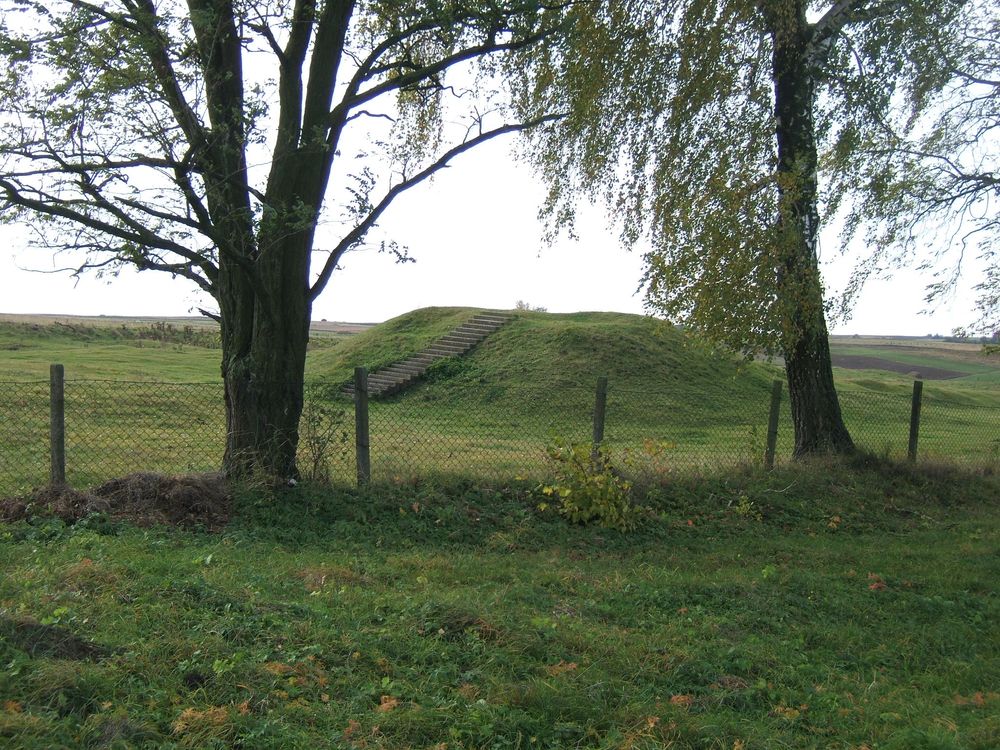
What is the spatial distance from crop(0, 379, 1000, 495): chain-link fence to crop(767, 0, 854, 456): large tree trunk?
833 mm

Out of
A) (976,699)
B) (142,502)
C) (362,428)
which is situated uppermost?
(362,428)

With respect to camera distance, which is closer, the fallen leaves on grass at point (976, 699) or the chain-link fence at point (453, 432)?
the fallen leaves on grass at point (976, 699)

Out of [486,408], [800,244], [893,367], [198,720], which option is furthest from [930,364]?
[198,720]

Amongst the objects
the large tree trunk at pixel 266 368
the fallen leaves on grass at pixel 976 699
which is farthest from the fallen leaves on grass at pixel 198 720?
the large tree trunk at pixel 266 368

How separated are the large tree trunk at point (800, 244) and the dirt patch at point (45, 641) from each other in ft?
26.0

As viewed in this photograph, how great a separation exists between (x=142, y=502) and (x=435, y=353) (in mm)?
17228

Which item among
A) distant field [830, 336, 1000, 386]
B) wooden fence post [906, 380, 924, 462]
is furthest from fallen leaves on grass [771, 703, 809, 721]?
distant field [830, 336, 1000, 386]

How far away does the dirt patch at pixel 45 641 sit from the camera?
3480 millimetres

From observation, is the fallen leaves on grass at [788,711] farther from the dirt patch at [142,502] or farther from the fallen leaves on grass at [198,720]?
the dirt patch at [142,502]

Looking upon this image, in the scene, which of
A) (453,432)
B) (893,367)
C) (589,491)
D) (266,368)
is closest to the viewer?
(266,368)

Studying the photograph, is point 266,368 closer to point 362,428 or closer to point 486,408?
point 362,428

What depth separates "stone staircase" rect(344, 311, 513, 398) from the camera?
866 inches

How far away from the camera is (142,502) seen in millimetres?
6805

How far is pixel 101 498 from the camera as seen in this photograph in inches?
264
